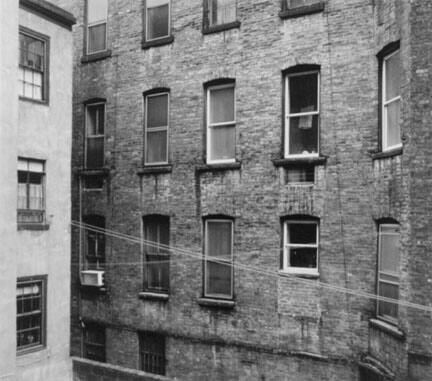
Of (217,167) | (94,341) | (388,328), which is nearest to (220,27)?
(217,167)

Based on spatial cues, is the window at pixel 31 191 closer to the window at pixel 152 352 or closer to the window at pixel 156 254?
the window at pixel 156 254

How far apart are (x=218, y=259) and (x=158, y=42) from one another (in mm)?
6292

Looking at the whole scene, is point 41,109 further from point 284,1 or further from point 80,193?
point 284,1

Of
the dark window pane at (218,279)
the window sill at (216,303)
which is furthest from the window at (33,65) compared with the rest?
the window sill at (216,303)

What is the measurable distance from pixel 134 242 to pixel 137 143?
2856 millimetres

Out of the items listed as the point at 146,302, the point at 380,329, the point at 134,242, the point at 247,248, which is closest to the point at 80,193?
the point at 134,242

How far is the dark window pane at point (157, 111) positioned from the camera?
Answer: 53.0ft

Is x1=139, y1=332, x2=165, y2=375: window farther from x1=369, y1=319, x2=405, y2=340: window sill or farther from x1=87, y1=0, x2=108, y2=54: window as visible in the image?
x1=87, y1=0, x2=108, y2=54: window

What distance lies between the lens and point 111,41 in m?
17.1

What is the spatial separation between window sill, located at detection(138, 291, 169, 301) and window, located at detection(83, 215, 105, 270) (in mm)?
1856

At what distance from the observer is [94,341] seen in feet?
56.9

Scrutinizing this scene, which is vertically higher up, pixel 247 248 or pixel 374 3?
pixel 374 3

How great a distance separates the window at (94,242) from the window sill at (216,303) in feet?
12.6

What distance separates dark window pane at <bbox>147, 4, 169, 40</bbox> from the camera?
16.2 meters
